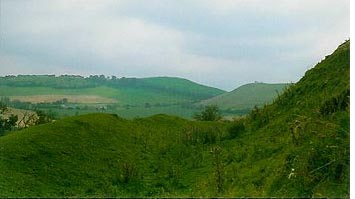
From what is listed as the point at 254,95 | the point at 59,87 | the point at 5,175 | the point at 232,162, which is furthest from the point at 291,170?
the point at 59,87

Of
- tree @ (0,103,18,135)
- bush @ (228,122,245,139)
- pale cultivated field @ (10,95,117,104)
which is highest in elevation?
bush @ (228,122,245,139)

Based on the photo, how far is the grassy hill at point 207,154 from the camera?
963 cm

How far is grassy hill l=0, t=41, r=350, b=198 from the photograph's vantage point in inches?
379

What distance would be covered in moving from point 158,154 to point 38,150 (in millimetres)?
4099

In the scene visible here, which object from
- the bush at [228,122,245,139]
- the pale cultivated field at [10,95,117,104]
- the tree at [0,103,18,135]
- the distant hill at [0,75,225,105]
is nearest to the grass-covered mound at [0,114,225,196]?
the bush at [228,122,245,139]

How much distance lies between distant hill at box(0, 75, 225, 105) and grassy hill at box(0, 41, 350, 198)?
76759 mm

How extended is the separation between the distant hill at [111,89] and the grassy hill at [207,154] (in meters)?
76.8

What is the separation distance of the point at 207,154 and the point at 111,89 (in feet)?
323

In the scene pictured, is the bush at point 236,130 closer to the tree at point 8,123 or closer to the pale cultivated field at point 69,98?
the tree at point 8,123

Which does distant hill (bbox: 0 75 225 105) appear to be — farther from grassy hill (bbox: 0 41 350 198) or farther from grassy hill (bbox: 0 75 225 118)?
grassy hill (bbox: 0 41 350 198)

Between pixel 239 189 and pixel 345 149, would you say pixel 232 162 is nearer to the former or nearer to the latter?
pixel 239 189

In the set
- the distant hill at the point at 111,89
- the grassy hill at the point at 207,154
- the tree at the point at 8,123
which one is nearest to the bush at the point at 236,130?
the grassy hill at the point at 207,154

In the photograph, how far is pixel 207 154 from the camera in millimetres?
16328

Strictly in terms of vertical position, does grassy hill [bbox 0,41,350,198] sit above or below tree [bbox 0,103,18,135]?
above
